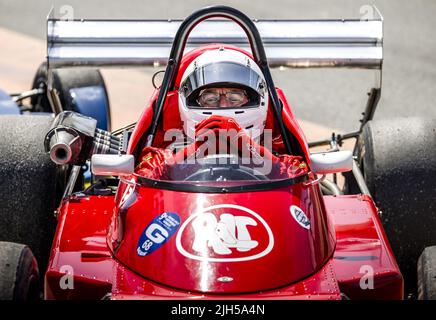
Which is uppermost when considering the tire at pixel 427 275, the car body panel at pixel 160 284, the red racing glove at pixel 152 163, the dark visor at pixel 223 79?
the dark visor at pixel 223 79

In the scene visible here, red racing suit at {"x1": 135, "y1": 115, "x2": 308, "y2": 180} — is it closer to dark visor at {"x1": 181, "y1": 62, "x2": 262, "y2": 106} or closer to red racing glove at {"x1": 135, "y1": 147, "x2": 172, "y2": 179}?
red racing glove at {"x1": 135, "y1": 147, "x2": 172, "y2": 179}

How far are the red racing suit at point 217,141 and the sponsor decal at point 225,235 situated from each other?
46 cm

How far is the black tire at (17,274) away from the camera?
181 inches

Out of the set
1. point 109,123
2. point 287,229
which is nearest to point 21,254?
point 287,229

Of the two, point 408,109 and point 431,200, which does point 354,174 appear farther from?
point 408,109

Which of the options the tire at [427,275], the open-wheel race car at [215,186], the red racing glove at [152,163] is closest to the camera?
the open-wheel race car at [215,186]

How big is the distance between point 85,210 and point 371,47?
89.2 inches

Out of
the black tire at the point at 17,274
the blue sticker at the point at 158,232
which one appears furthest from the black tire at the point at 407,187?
the black tire at the point at 17,274

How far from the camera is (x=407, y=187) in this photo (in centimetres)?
601

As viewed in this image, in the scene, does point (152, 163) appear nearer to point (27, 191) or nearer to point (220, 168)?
point (220, 168)

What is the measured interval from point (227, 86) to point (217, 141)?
57cm

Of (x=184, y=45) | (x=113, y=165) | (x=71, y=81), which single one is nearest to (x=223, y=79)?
(x=184, y=45)

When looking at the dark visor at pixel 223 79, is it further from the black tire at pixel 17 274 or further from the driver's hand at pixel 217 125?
the black tire at pixel 17 274
